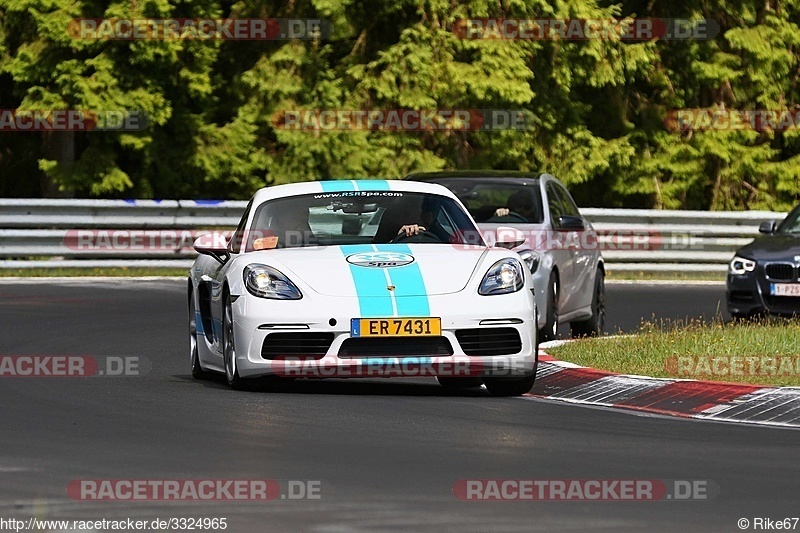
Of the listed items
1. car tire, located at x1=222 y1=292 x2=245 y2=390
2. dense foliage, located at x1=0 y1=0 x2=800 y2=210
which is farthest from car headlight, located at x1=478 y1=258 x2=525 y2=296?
dense foliage, located at x1=0 y1=0 x2=800 y2=210

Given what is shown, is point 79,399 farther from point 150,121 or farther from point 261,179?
point 261,179

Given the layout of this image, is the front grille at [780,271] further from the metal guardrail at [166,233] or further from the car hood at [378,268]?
the metal guardrail at [166,233]

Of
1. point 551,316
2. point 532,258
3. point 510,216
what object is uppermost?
point 510,216

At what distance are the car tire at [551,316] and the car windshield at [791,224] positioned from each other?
4.68 meters

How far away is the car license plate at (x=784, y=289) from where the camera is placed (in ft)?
61.2

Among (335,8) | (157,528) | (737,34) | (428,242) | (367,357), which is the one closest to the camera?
(157,528)

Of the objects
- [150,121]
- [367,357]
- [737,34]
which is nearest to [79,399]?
[367,357]

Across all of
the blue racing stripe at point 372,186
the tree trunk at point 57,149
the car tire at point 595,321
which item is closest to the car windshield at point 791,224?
the car tire at point 595,321

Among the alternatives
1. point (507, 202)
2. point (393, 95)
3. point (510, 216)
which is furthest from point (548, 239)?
point (393, 95)

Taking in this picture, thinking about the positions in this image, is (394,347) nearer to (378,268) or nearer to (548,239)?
(378,268)

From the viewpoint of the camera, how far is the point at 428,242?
12773mm

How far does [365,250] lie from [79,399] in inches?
79.1

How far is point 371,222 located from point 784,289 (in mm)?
6633

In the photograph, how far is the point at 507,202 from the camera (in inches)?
671
